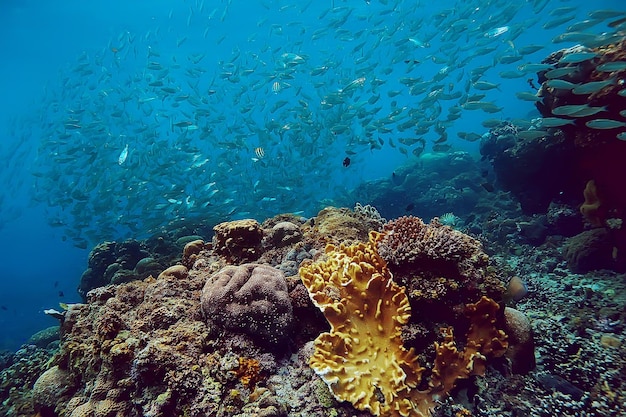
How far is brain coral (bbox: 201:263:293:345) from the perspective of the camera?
353cm

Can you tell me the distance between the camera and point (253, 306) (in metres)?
3.53

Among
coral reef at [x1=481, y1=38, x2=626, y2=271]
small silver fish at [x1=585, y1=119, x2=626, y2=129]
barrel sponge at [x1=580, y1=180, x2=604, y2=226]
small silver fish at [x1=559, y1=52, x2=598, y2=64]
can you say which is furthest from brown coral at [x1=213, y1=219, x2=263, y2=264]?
barrel sponge at [x1=580, y1=180, x2=604, y2=226]

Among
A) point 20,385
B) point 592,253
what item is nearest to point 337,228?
point 592,253

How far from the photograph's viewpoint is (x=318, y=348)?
3.23 metres

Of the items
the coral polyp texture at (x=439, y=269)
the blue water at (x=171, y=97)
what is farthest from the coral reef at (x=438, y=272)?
the blue water at (x=171, y=97)

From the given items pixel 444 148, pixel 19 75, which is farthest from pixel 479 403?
pixel 19 75

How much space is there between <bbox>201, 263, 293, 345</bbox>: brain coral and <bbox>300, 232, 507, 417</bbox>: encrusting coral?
0.37 m

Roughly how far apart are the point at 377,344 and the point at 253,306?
1.22m

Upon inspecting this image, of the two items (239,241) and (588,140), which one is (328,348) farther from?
(588,140)

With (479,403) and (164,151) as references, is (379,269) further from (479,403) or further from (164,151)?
(164,151)

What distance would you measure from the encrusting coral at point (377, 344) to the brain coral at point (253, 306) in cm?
37

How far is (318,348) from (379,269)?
1.04 meters

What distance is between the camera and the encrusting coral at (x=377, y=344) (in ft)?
10.0

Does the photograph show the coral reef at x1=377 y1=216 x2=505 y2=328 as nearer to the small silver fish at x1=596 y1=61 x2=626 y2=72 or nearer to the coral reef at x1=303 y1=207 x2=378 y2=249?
the coral reef at x1=303 y1=207 x2=378 y2=249
